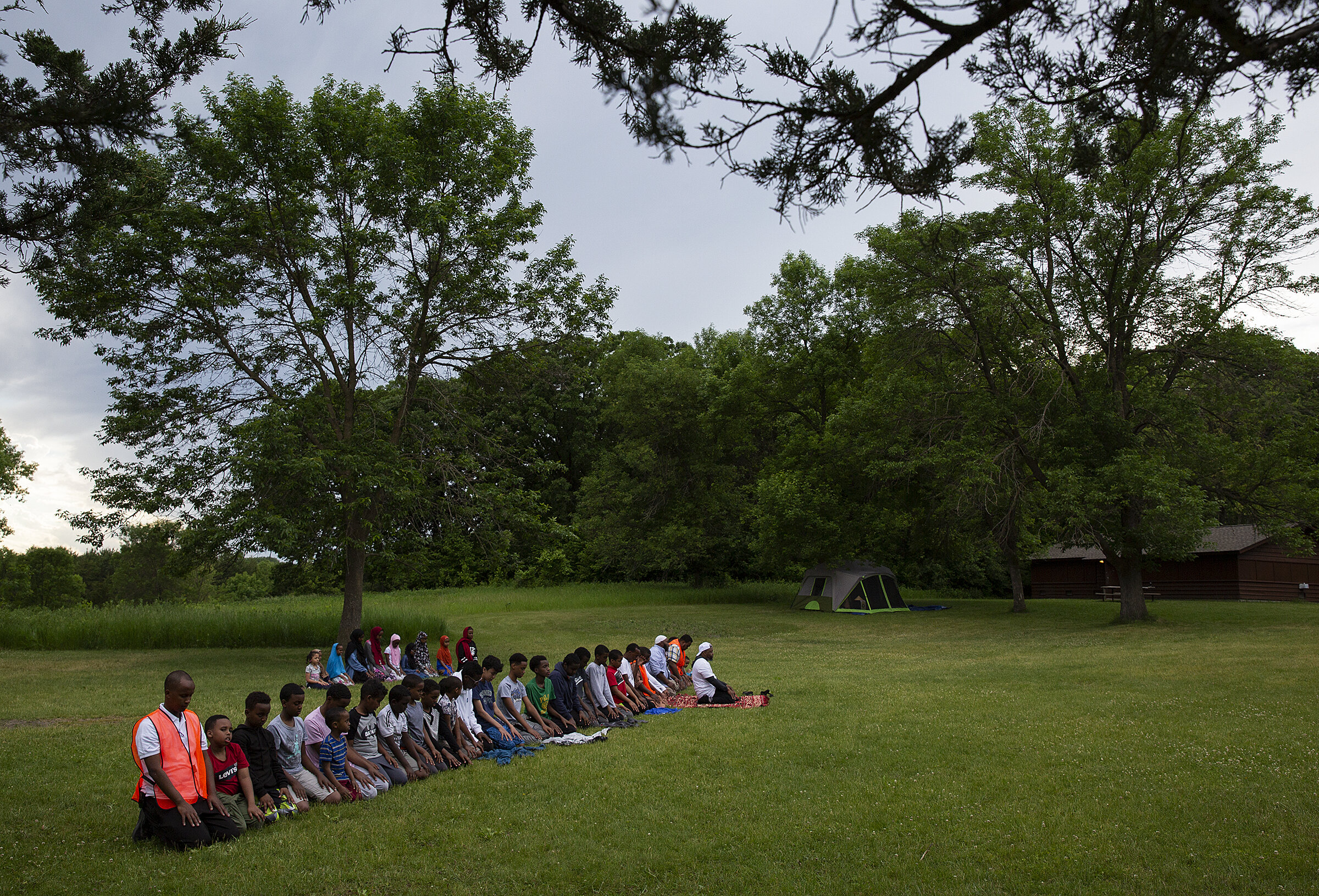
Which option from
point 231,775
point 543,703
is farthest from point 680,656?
point 231,775

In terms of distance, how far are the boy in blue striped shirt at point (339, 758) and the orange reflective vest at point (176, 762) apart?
1082mm

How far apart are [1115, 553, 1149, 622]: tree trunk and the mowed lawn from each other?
34.2ft

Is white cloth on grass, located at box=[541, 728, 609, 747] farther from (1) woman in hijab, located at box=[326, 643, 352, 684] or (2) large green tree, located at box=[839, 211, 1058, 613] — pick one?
(2) large green tree, located at box=[839, 211, 1058, 613]

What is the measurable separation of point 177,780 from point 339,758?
1360 millimetres

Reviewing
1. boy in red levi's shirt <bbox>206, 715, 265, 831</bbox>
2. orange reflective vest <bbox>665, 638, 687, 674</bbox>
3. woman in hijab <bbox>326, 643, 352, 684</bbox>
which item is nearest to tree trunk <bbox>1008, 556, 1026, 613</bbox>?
orange reflective vest <bbox>665, 638, 687, 674</bbox>

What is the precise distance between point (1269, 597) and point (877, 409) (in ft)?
71.7

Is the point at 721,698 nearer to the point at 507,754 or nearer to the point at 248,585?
the point at 507,754

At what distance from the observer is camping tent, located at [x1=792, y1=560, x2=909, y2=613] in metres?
31.1

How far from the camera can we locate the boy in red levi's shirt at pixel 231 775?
593cm

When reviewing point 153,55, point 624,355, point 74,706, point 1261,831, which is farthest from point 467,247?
point 624,355

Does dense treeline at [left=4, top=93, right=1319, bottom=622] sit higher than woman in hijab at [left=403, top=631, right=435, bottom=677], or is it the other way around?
dense treeline at [left=4, top=93, right=1319, bottom=622]

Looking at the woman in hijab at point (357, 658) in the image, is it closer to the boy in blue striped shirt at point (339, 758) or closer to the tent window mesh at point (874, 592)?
the boy in blue striped shirt at point (339, 758)

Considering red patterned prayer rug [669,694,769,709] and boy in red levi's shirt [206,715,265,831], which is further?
red patterned prayer rug [669,694,769,709]

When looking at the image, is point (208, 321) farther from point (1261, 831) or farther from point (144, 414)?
point (1261, 831)
